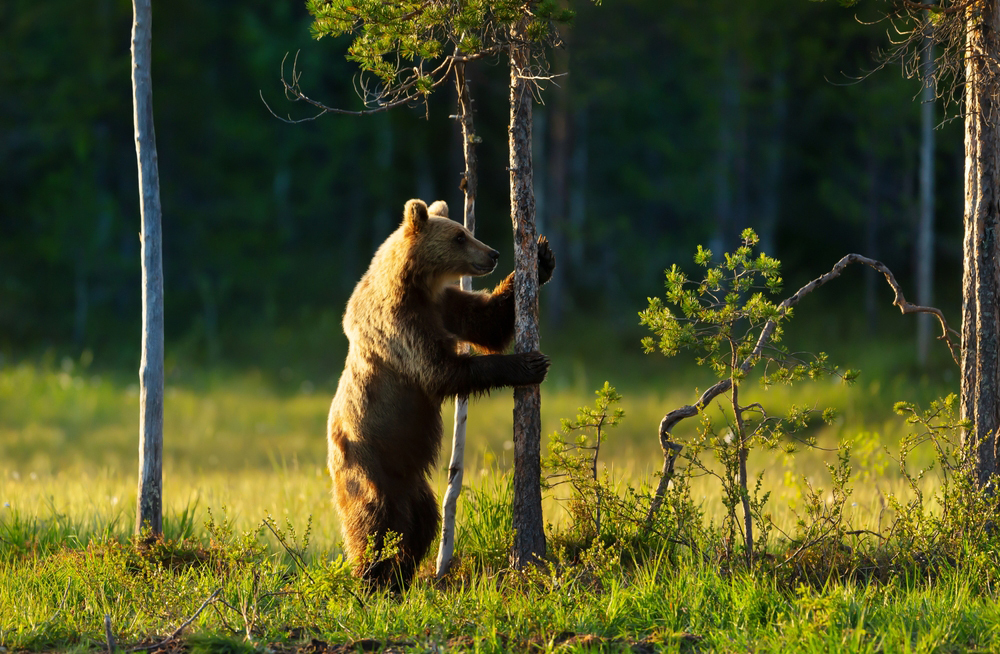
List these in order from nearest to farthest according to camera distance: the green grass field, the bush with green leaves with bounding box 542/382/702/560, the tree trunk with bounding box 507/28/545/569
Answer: the green grass field < the bush with green leaves with bounding box 542/382/702/560 < the tree trunk with bounding box 507/28/545/569

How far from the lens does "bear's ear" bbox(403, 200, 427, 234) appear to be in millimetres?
5391

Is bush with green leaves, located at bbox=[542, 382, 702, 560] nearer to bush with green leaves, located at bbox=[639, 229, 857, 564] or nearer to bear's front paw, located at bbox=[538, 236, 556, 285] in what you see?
bush with green leaves, located at bbox=[639, 229, 857, 564]

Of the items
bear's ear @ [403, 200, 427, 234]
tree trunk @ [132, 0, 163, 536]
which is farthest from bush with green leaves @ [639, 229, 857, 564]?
tree trunk @ [132, 0, 163, 536]

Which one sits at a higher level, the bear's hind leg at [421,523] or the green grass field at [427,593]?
the bear's hind leg at [421,523]

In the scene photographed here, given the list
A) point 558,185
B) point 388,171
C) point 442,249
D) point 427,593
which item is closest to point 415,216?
point 442,249

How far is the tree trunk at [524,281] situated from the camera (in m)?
5.11

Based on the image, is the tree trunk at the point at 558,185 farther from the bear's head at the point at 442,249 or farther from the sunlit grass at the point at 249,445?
the bear's head at the point at 442,249

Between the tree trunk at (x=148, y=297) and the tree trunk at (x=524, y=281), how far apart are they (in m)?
2.21

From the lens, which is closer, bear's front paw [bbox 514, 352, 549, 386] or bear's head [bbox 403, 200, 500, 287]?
bear's front paw [bbox 514, 352, 549, 386]

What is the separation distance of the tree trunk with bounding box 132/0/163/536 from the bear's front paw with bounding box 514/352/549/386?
230cm

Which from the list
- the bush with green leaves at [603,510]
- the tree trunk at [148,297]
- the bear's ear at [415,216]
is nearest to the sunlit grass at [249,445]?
the tree trunk at [148,297]

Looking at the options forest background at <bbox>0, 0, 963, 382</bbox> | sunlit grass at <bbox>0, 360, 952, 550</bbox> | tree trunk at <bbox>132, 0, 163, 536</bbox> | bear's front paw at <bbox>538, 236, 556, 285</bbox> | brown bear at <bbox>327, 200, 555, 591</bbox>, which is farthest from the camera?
forest background at <bbox>0, 0, 963, 382</bbox>

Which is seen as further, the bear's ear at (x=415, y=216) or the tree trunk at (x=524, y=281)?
the bear's ear at (x=415, y=216)

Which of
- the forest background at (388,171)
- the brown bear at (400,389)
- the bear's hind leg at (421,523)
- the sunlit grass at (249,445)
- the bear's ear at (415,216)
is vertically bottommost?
the sunlit grass at (249,445)
